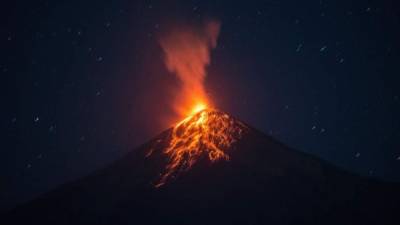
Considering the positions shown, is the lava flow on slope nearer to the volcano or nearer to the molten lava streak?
the molten lava streak

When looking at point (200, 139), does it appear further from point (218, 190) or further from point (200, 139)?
point (218, 190)

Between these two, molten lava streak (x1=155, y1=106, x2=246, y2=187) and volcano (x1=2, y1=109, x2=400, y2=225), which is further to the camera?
molten lava streak (x1=155, y1=106, x2=246, y2=187)

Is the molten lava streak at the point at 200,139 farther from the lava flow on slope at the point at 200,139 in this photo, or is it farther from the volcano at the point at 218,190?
the volcano at the point at 218,190

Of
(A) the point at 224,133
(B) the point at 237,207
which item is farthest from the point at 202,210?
(A) the point at 224,133

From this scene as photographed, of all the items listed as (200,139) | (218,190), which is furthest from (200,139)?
(218,190)

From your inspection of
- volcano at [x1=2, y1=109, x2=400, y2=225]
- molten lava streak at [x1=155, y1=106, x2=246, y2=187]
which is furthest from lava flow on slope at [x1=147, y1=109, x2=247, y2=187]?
volcano at [x1=2, y1=109, x2=400, y2=225]

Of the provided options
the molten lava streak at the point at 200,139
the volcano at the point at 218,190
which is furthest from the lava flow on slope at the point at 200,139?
the volcano at the point at 218,190

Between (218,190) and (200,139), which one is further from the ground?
(200,139)

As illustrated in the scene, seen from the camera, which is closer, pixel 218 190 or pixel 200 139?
pixel 218 190
